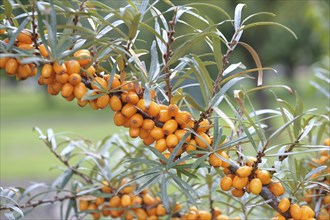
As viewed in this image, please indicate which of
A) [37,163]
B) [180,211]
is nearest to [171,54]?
[180,211]

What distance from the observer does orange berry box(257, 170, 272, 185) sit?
2.18 feet

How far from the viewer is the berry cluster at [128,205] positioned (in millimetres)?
867

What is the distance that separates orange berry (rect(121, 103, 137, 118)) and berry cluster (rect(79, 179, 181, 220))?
0.26 meters

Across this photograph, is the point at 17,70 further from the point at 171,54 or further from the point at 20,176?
the point at 20,176

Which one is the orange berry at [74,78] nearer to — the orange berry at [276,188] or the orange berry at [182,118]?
the orange berry at [182,118]

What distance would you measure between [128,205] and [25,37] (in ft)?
1.19

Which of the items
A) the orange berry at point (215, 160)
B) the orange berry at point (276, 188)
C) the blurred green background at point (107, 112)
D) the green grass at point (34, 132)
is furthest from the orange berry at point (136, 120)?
the green grass at point (34, 132)

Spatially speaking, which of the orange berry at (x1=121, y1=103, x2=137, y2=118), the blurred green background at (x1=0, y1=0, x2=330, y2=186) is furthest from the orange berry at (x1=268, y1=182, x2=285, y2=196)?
the blurred green background at (x1=0, y1=0, x2=330, y2=186)

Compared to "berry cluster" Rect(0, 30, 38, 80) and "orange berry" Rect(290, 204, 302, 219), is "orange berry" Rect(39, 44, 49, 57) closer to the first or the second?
"berry cluster" Rect(0, 30, 38, 80)

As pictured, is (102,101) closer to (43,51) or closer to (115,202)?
(43,51)

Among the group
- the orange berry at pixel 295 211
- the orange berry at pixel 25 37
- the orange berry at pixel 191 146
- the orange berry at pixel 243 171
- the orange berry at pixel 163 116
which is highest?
the orange berry at pixel 25 37

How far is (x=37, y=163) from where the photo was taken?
6.67m

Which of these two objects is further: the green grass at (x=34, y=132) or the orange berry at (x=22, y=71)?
the green grass at (x=34, y=132)

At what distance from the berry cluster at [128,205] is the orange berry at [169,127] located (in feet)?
0.84
